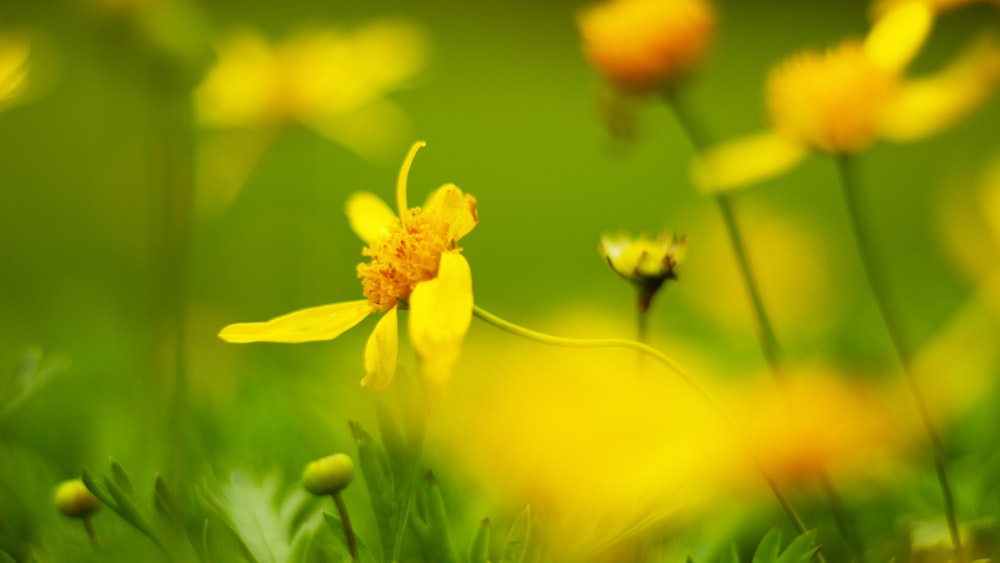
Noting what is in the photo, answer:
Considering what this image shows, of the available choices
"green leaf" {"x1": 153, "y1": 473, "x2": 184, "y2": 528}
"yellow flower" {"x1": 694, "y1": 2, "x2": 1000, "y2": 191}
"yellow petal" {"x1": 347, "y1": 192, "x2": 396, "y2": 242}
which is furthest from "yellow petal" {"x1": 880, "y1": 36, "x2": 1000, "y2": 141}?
"green leaf" {"x1": 153, "y1": 473, "x2": 184, "y2": 528}

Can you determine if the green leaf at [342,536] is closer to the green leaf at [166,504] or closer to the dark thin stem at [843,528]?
the green leaf at [166,504]

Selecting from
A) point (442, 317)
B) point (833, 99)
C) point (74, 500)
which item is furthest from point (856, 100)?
point (74, 500)

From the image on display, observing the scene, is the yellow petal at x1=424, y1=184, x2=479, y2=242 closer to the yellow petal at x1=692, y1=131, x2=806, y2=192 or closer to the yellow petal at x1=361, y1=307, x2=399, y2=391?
the yellow petal at x1=361, y1=307, x2=399, y2=391

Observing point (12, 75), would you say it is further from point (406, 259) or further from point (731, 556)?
point (731, 556)

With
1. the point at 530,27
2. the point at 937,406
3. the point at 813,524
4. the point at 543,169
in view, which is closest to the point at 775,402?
the point at 813,524

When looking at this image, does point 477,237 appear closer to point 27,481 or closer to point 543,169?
point 543,169
